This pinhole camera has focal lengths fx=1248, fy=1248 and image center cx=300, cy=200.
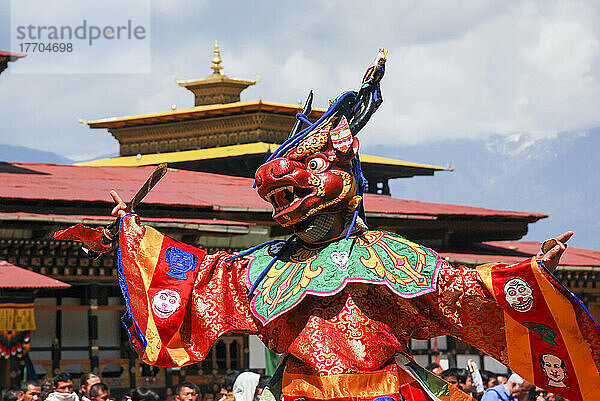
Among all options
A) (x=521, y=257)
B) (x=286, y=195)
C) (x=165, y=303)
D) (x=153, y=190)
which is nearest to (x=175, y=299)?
(x=165, y=303)

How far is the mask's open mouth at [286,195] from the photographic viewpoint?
6.84m

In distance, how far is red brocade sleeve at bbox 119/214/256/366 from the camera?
281 inches

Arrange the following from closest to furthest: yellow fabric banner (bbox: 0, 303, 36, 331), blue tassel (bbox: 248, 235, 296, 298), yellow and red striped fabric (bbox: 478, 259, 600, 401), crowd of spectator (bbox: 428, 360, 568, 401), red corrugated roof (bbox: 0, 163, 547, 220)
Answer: yellow and red striped fabric (bbox: 478, 259, 600, 401)
blue tassel (bbox: 248, 235, 296, 298)
crowd of spectator (bbox: 428, 360, 568, 401)
yellow fabric banner (bbox: 0, 303, 36, 331)
red corrugated roof (bbox: 0, 163, 547, 220)

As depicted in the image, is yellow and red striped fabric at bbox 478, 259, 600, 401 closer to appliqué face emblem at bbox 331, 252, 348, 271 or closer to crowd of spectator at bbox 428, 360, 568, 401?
appliqué face emblem at bbox 331, 252, 348, 271

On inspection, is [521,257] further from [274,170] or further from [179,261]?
[274,170]

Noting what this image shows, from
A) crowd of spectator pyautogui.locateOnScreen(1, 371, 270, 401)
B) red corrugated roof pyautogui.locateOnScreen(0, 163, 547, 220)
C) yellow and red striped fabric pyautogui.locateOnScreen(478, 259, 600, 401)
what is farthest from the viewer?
red corrugated roof pyautogui.locateOnScreen(0, 163, 547, 220)

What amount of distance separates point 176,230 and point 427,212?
195 inches

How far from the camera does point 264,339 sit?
23.2 ft

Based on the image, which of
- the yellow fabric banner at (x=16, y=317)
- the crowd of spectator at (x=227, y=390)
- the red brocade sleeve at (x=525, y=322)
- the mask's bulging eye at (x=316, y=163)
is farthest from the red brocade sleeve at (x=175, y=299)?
the yellow fabric banner at (x=16, y=317)

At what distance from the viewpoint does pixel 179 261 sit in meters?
7.31

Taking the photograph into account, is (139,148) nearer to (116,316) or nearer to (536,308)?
(116,316)

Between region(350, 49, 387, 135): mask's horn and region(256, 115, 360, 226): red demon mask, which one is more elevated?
region(350, 49, 387, 135): mask's horn

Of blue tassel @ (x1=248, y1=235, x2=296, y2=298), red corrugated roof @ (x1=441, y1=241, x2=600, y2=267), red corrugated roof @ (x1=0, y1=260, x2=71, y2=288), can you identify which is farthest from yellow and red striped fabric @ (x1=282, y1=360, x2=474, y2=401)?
red corrugated roof @ (x1=441, y1=241, x2=600, y2=267)

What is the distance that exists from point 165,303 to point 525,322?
2.04m
